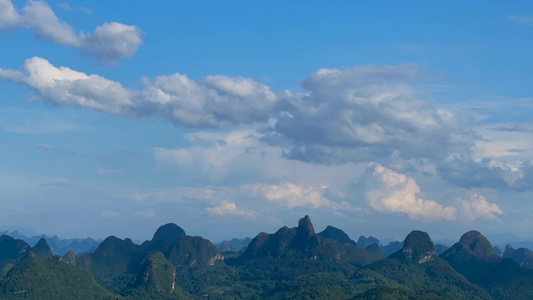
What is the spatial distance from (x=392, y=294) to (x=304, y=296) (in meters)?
25.9

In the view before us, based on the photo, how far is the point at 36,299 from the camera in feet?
656

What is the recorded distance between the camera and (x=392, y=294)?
168000 mm

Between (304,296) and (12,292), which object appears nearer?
(304,296)

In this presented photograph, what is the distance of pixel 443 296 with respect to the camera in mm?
173500

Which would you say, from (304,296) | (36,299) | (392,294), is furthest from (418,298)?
(36,299)

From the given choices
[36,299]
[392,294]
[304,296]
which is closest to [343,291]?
[304,296]

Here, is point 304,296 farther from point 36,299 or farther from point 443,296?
point 36,299

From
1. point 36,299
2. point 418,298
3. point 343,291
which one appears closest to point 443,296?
point 418,298

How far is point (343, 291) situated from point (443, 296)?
3338 centimetres

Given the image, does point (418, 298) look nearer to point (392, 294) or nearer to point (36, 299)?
point (392, 294)

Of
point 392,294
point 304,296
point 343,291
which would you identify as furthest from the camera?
point 343,291

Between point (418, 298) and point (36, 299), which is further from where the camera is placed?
point (36, 299)

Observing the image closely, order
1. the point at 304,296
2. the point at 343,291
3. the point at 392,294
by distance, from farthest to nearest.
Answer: the point at 343,291 → the point at 304,296 → the point at 392,294

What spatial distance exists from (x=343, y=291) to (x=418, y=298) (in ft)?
110
